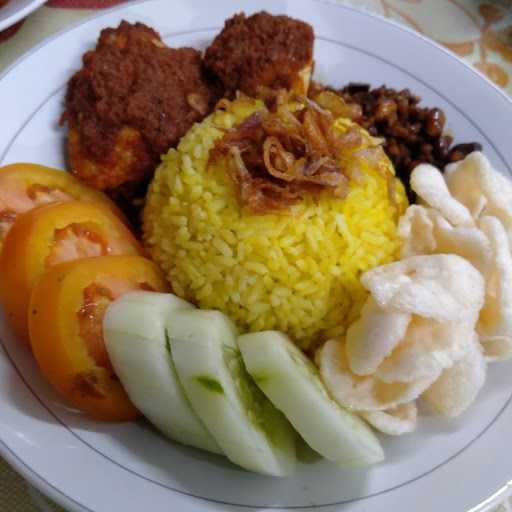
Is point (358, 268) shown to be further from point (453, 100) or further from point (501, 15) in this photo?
point (501, 15)

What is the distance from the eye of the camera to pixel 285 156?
7.85 feet

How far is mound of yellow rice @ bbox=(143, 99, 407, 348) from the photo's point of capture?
2412 millimetres

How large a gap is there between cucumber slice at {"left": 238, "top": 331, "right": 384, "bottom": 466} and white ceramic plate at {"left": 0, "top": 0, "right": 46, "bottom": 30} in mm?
2054

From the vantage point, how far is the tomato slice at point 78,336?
2.06 m

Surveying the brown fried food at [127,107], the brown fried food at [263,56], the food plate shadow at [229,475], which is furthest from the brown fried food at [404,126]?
the food plate shadow at [229,475]

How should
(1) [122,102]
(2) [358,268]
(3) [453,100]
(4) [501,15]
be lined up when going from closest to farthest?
(2) [358,268] < (1) [122,102] < (3) [453,100] < (4) [501,15]

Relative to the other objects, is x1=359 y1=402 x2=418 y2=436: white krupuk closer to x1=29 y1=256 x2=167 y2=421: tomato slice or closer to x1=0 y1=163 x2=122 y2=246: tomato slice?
x1=29 y1=256 x2=167 y2=421: tomato slice

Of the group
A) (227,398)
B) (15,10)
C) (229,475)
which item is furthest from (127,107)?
(229,475)

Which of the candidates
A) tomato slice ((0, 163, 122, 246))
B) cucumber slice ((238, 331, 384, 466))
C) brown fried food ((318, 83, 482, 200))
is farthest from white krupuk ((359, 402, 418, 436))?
tomato slice ((0, 163, 122, 246))

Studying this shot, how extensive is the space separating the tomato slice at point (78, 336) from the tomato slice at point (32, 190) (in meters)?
0.37

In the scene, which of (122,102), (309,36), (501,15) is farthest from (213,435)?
(501,15)

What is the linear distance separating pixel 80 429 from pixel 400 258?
1.31m

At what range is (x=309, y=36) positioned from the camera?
284 cm

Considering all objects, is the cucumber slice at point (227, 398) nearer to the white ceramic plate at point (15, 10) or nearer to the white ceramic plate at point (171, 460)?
the white ceramic plate at point (171, 460)
